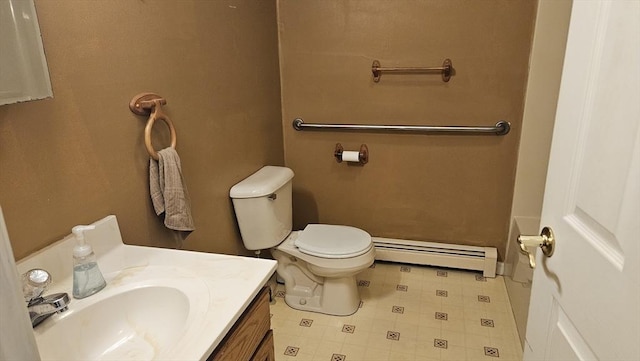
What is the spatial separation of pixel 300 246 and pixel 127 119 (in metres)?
1.13

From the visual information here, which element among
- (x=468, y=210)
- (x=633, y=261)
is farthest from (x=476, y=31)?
(x=633, y=261)

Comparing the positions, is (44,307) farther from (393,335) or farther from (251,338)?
(393,335)

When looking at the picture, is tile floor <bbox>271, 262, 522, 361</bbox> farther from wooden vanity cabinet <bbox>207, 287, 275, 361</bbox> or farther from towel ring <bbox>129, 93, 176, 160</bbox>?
towel ring <bbox>129, 93, 176, 160</bbox>

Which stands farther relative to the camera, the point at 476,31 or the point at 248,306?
the point at 476,31

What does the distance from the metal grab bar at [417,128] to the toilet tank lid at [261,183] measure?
447mm

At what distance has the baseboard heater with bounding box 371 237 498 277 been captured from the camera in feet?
8.47

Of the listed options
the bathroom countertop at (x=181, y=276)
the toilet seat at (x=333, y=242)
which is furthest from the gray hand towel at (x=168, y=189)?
the toilet seat at (x=333, y=242)

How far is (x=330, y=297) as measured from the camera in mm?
2246

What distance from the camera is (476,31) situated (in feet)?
7.47

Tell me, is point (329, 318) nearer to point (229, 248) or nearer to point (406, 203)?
point (229, 248)

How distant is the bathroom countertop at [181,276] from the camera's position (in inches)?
34.8

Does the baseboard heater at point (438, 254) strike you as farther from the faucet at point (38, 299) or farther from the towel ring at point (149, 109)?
the faucet at point (38, 299)

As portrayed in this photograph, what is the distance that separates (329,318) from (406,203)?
88 cm

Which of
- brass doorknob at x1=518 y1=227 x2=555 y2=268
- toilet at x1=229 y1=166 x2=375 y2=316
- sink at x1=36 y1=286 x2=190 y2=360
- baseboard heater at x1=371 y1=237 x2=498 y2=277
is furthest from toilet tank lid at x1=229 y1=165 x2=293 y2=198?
brass doorknob at x1=518 y1=227 x2=555 y2=268
